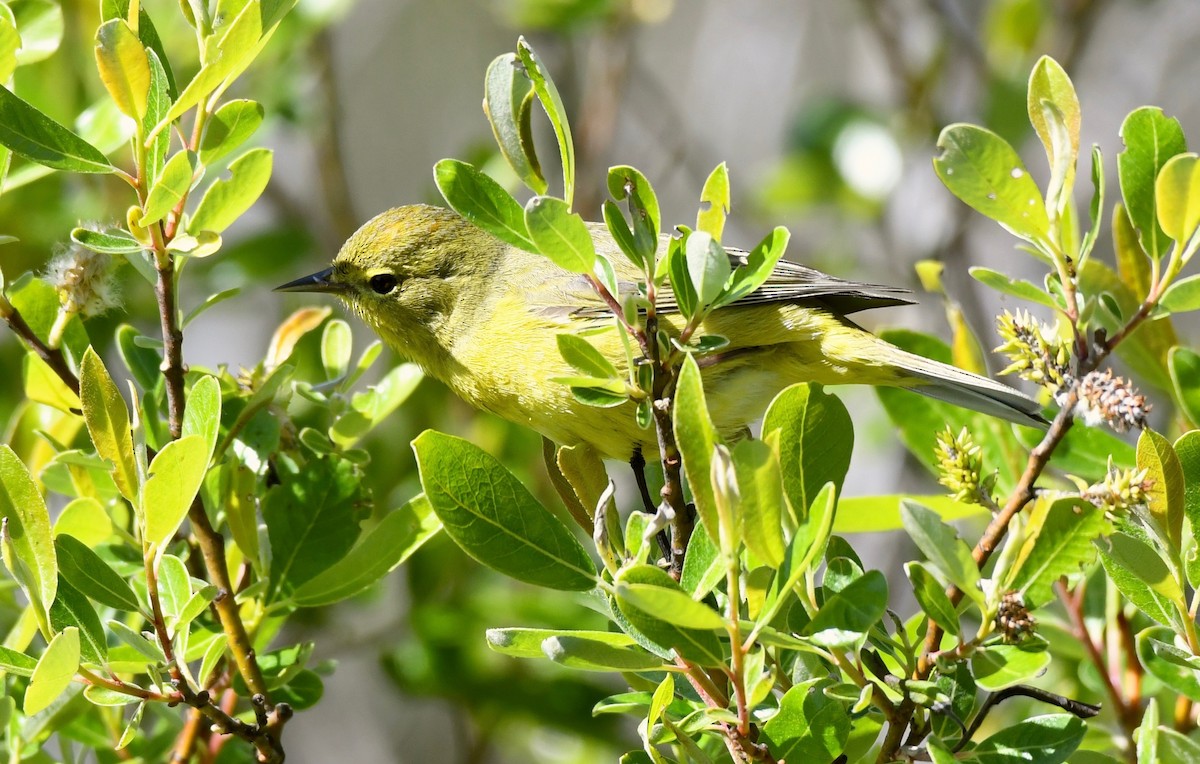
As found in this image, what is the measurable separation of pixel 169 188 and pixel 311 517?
2.45 feet

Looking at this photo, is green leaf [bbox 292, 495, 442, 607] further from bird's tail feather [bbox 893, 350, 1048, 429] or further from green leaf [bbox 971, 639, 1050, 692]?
bird's tail feather [bbox 893, 350, 1048, 429]

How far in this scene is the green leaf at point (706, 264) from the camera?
1765 millimetres

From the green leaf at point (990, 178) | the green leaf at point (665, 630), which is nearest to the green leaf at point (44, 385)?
Answer: the green leaf at point (665, 630)

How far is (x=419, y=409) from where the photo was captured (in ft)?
15.4

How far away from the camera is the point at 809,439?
1884 mm

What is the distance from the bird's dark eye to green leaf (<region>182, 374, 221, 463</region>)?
6.15 ft

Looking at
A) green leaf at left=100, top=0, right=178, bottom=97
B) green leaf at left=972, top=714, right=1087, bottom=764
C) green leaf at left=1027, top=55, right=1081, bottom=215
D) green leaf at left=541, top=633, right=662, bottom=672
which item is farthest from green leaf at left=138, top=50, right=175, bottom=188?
green leaf at left=972, top=714, right=1087, bottom=764

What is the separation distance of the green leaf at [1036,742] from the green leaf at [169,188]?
1.47 metres

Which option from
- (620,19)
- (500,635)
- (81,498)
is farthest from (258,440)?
(620,19)

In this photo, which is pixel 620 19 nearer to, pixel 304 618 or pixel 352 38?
pixel 304 618

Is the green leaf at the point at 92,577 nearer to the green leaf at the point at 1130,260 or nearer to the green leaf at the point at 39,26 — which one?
the green leaf at the point at 39,26

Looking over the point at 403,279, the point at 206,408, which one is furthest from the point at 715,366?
the point at 206,408

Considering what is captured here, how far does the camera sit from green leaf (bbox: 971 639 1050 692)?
5.70 ft

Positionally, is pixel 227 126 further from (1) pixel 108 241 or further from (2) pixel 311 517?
(2) pixel 311 517
